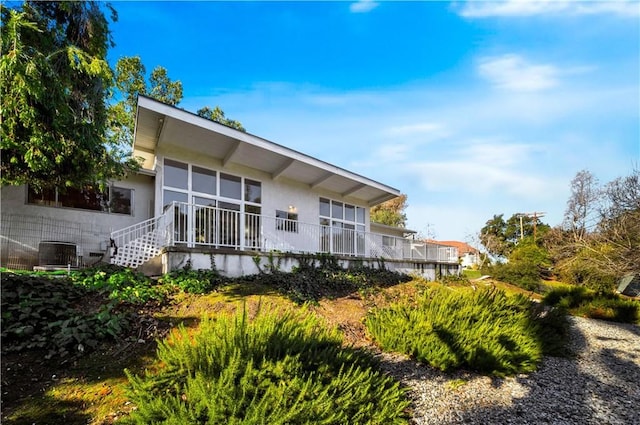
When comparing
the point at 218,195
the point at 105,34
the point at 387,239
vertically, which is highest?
the point at 105,34

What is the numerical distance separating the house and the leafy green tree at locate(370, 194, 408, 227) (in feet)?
63.2

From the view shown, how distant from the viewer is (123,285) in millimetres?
5422

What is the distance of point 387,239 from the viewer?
13570mm

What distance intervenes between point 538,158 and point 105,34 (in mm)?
12367

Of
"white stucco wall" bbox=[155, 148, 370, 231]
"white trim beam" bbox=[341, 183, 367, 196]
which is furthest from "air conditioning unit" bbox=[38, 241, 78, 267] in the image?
"white trim beam" bbox=[341, 183, 367, 196]

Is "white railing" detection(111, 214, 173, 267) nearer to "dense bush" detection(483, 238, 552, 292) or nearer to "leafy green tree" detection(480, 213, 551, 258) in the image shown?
"dense bush" detection(483, 238, 552, 292)

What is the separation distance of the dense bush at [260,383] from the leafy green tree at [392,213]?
2898 centimetres

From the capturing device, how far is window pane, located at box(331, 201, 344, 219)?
→ 13.7m

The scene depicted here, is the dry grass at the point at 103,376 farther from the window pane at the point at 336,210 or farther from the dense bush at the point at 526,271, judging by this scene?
the dense bush at the point at 526,271

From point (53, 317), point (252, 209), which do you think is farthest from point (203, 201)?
point (53, 317)

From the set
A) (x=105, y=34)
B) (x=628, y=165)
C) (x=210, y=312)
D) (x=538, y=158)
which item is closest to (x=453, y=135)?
(x=538, y=158)

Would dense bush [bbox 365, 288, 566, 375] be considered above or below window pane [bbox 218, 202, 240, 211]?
below

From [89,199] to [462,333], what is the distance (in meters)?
9.80

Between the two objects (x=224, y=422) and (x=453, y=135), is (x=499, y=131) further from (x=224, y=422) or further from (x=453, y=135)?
(x=224, y=422)
